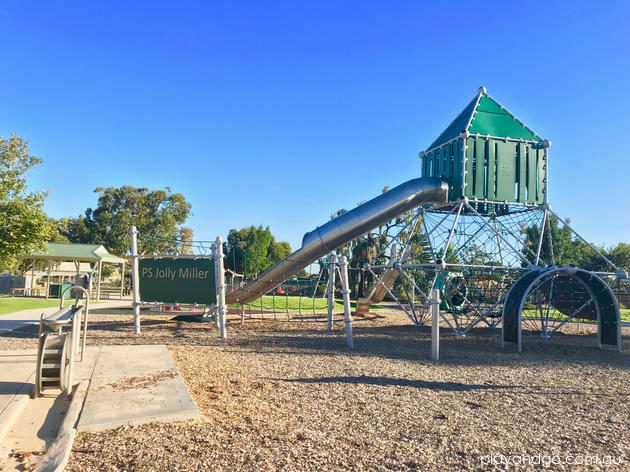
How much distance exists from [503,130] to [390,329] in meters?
7.59

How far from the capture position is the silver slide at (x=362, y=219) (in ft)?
48.8

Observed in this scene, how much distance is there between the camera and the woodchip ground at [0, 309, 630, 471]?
3.98 meters

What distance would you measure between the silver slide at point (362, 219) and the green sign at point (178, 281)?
121 inches

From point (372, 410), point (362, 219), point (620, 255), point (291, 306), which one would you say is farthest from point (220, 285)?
point (620, 255)

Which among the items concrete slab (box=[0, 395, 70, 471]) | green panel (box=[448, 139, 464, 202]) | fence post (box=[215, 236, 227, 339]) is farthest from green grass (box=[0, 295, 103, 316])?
green panel (box=[448, 139, 464, 202])

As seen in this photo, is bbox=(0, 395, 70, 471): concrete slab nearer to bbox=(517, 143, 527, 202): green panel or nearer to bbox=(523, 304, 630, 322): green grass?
bbox=(523, 304, 630, 322): green grass

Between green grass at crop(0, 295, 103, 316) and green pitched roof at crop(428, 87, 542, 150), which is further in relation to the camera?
green grass at crop(0, 295, 103, 316)

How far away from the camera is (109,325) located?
1435 centimetres

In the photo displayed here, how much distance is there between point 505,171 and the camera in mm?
15172

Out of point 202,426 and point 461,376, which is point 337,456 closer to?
point 202,426

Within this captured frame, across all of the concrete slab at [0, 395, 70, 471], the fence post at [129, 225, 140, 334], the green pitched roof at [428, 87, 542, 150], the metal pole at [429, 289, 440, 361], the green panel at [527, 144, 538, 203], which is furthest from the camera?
the green panel at [527, 144, 538, 203]

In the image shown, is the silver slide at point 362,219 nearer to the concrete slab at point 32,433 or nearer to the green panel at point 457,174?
the green panel at point 457,174

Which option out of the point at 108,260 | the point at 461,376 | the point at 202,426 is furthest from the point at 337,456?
the point at 108,260

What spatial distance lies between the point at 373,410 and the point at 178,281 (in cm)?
879
